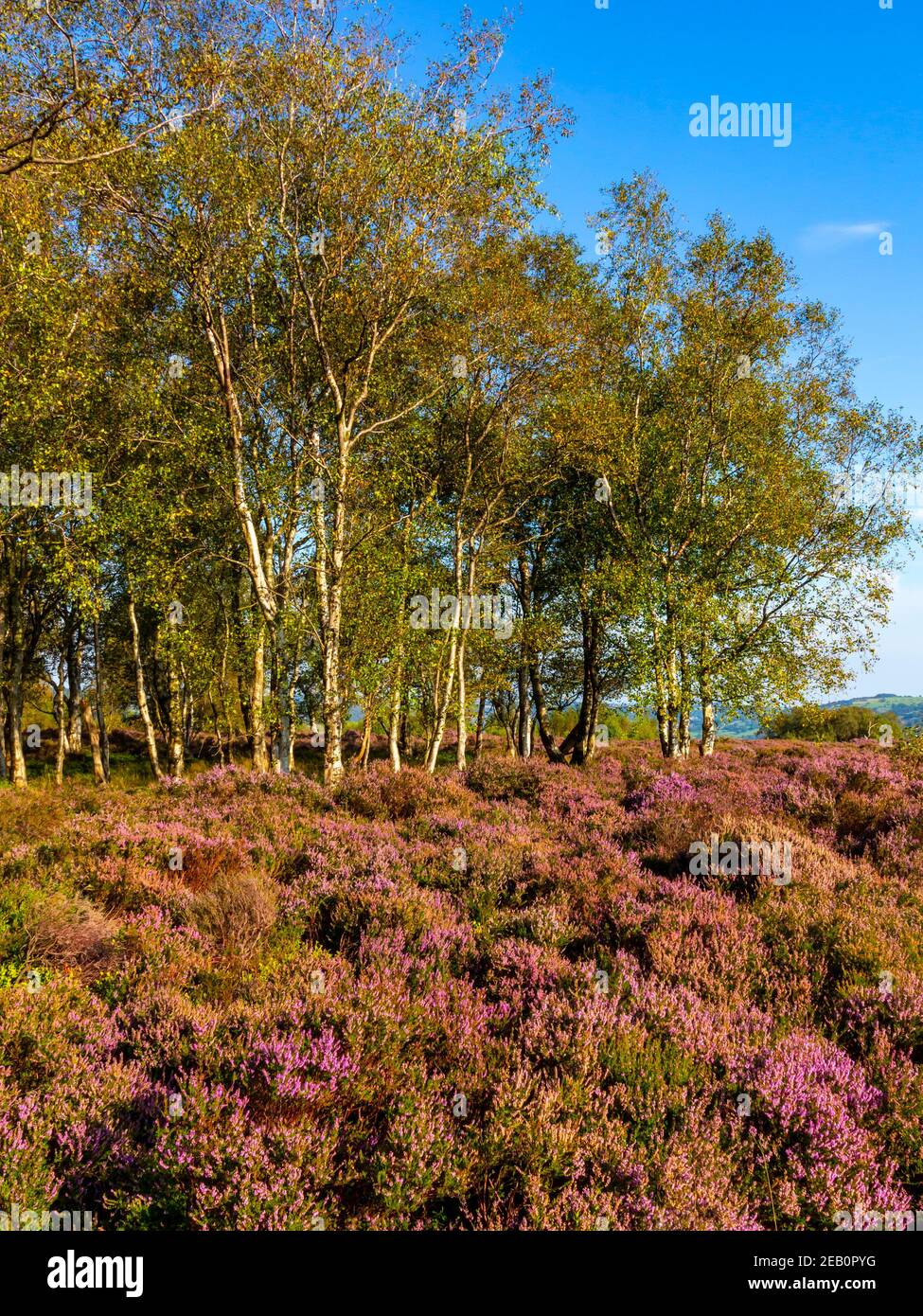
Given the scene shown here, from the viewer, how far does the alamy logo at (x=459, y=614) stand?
1869 cm

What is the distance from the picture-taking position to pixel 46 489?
1747 cm

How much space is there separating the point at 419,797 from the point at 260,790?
262cm

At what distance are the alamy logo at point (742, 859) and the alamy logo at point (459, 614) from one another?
10872 millimetres

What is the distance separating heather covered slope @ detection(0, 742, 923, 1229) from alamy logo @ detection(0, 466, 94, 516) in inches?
474

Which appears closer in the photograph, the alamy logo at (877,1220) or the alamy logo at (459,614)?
the alamy logo at (877,1220)

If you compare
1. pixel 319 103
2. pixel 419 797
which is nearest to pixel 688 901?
pixel 419 797

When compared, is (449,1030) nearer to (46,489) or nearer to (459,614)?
(459,614)

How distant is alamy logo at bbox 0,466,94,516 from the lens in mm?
17125

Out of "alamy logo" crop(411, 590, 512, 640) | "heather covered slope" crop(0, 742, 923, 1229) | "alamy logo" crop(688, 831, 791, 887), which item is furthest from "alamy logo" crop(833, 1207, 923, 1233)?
"alamy logo" crop(411, 590, 512, 640)

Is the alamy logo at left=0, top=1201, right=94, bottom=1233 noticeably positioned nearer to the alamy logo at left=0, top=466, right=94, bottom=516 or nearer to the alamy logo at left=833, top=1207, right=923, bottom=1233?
the alamy logo at left=833, top=1207, right=923, bottom=1233

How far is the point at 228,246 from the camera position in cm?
1578
